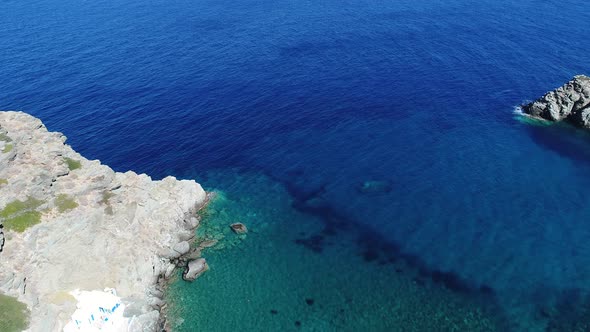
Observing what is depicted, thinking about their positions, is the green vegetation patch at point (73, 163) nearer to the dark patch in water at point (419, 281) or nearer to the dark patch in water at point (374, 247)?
the dark patch in water at point (374, 247)

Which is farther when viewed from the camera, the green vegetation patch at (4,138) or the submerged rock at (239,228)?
the submerged rock at (239,228)

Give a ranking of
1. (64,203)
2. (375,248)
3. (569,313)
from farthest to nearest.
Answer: (375,248) < (64,203) < (569,313)

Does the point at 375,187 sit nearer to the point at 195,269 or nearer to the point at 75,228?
the point at 195,269

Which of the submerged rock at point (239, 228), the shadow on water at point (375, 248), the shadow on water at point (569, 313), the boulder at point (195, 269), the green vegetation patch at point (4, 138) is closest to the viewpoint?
the shadow on water at point (569, 313)

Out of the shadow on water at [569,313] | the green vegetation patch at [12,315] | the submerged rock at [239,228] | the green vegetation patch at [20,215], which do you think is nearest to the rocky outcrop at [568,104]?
the shadow on water at [569,313]

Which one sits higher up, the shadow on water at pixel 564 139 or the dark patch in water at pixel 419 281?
the shadow on water at pixel 564 139

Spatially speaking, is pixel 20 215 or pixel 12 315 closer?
pixel 12 315

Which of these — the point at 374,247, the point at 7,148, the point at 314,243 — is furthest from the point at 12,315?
the point at 374,247
